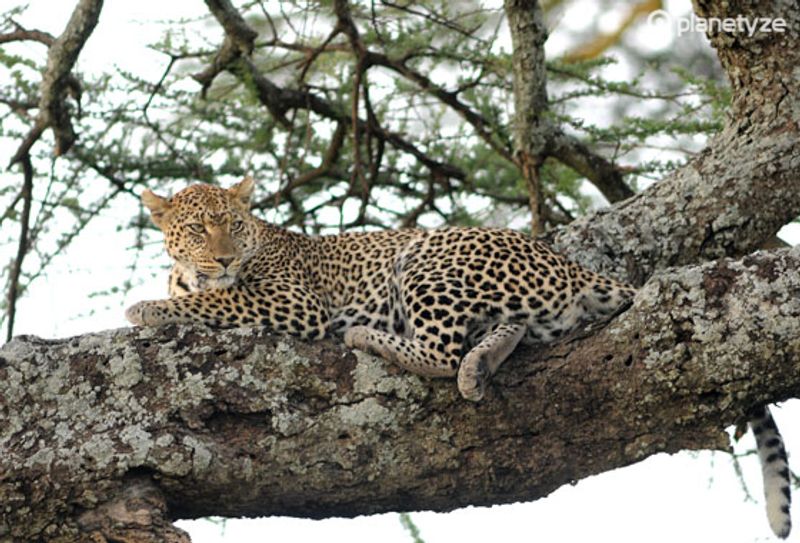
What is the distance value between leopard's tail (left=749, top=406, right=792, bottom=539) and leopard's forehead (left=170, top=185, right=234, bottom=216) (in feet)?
11.1

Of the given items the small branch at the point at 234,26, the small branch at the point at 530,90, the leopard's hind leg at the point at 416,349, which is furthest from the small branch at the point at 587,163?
the leopard's hind leg at the point at 416,349

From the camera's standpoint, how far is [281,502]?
580 centimetres

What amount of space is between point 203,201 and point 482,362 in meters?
2.75

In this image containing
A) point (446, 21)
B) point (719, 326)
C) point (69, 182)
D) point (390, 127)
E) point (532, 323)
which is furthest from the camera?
point (390, 127)

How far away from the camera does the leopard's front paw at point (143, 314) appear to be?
260 inches

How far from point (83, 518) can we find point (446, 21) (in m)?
4.64

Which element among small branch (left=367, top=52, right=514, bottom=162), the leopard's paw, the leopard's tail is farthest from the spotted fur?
small branch (left=367, top=52, right=514, bottom=162)

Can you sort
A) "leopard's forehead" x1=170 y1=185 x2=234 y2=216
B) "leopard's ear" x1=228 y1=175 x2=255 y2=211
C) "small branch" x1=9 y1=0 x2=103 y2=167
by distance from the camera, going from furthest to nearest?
"leopard's ear" x1=228 y1=175 x2=255 y2=211 → "small branch" x1=9 y1=0 x2=103 y2=167 → "leopard's forehead" x1=170 y1=185 x2=234 y2=216

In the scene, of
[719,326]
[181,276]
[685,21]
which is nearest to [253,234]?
[181,276]

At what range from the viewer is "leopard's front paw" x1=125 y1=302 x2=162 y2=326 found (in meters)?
6.61

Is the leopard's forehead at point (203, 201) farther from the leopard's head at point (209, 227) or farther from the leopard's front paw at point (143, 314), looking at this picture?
the leopard's front paw at point (143, 314)

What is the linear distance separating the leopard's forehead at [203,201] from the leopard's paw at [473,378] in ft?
8.39

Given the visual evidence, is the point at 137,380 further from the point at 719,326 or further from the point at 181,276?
the point at 719,326

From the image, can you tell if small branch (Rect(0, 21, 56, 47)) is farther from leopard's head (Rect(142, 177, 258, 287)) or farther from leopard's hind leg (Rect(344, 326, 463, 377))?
leopard's hind leg (Rect(344, 326, 463, 377))
